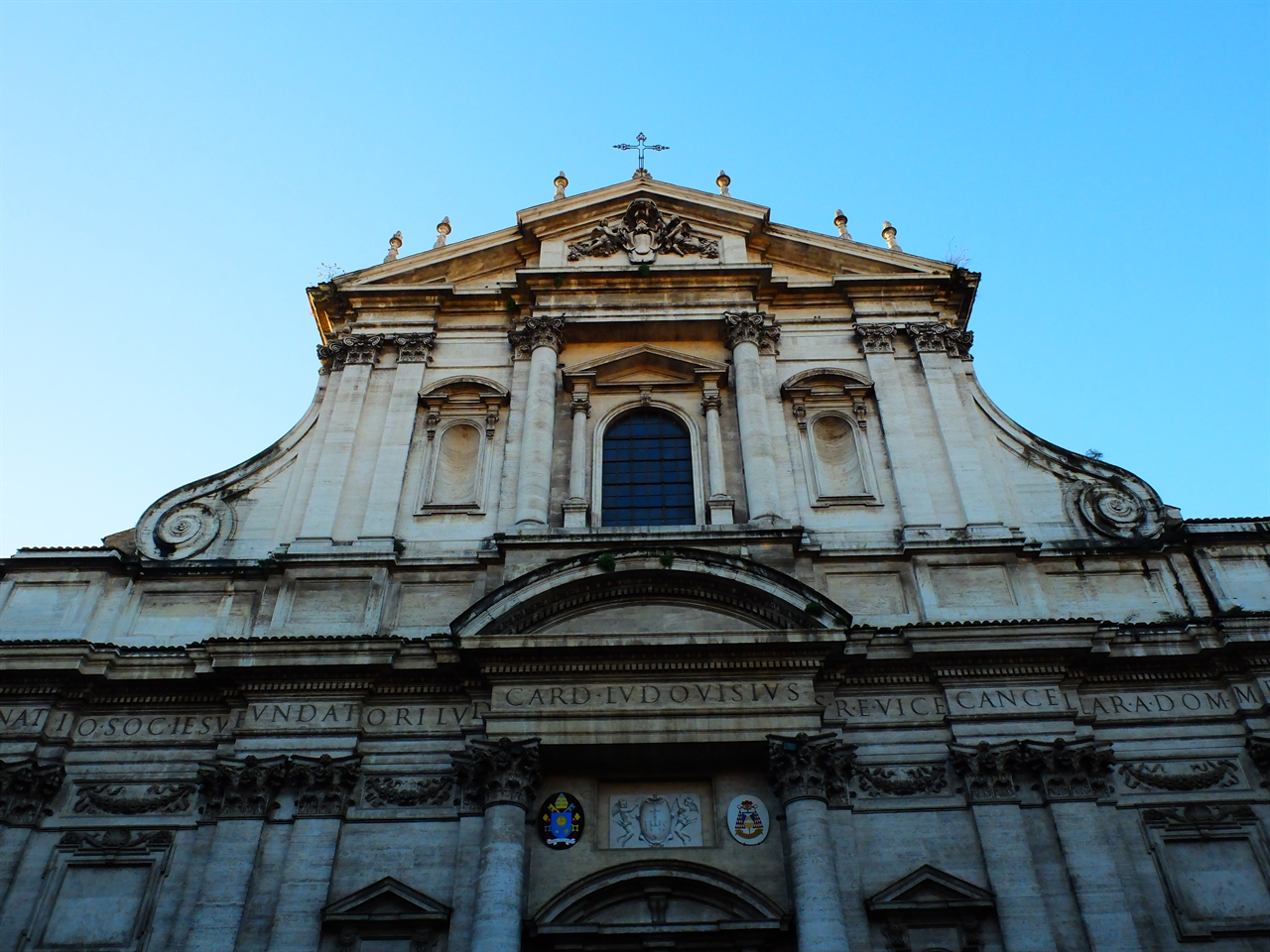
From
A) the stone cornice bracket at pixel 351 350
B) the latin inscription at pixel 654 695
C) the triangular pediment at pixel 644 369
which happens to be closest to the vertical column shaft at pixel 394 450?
the stone cornice bracket at pixel 351 350

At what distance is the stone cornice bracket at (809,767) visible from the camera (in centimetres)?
1278

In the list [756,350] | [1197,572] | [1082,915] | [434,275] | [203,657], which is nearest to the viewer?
[1082,915]

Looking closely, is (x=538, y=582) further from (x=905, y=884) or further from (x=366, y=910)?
(x=905, y=884)

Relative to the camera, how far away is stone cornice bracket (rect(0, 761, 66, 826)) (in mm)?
12977

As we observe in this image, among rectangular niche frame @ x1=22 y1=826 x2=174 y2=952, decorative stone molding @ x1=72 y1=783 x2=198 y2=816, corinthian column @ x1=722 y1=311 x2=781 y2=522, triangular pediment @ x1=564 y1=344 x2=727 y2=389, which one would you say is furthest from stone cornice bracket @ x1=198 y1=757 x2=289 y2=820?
triangular pediment @ x1=564 y1=344 x2=727 y2=389

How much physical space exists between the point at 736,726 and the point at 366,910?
4.80 m

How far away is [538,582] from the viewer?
14016 mm

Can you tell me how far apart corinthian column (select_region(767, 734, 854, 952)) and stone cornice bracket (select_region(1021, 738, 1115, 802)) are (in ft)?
7.31

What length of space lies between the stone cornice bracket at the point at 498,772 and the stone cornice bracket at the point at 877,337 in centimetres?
896

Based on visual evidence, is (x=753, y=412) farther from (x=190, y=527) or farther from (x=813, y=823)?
(x=190, y=527)

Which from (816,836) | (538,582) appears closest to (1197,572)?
(816,836)

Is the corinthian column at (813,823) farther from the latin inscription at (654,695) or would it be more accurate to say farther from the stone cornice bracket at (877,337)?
the stone cornice bracket at (877,337)

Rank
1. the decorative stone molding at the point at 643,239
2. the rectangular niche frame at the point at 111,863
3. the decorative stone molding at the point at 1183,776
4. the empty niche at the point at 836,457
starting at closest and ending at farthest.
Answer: the rectangular niche frame at the point at 111,863
the decorative stone molding at the point at 1183,776
the empty niche at the point at 836,457
the decorative stone molding at the point at 643,239

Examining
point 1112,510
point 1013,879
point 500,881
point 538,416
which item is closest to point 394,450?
point 538,416
